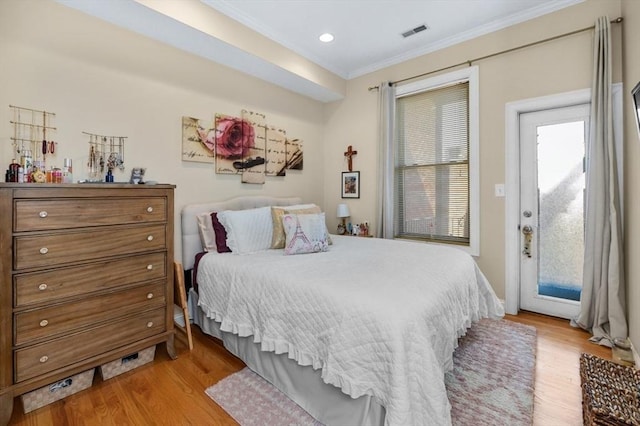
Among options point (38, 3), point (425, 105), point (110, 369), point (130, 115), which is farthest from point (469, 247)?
point (38, 3)

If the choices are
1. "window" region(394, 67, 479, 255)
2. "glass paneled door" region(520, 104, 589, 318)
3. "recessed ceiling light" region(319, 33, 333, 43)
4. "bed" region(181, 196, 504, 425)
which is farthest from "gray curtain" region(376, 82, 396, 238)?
"glass paneled door" region(520, 104, 589, 318)

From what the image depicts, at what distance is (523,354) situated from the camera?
2.17 metres

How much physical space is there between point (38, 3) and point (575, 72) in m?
4.22

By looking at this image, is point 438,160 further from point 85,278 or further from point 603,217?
point 85,278

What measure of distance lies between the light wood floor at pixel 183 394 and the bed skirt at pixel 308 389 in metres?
0.17

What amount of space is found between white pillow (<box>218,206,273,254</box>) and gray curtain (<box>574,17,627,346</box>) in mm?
2749

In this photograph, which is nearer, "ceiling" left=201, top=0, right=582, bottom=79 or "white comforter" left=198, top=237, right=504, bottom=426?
"white comforter" left=198, top=237, right=504, bottom=426

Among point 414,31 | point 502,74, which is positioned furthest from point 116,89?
point 502,74

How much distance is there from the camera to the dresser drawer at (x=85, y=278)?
158 cm

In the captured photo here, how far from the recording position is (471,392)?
5.76ft

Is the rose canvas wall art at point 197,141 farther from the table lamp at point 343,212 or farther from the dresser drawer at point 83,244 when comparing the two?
the table lamp at point 343,212

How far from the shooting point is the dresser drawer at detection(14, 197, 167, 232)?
5.14ft

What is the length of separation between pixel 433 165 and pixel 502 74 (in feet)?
3.58

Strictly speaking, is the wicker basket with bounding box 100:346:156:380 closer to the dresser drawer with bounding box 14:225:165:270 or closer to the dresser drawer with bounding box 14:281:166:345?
the dresser drawer with bounding box 14:281:166:345
